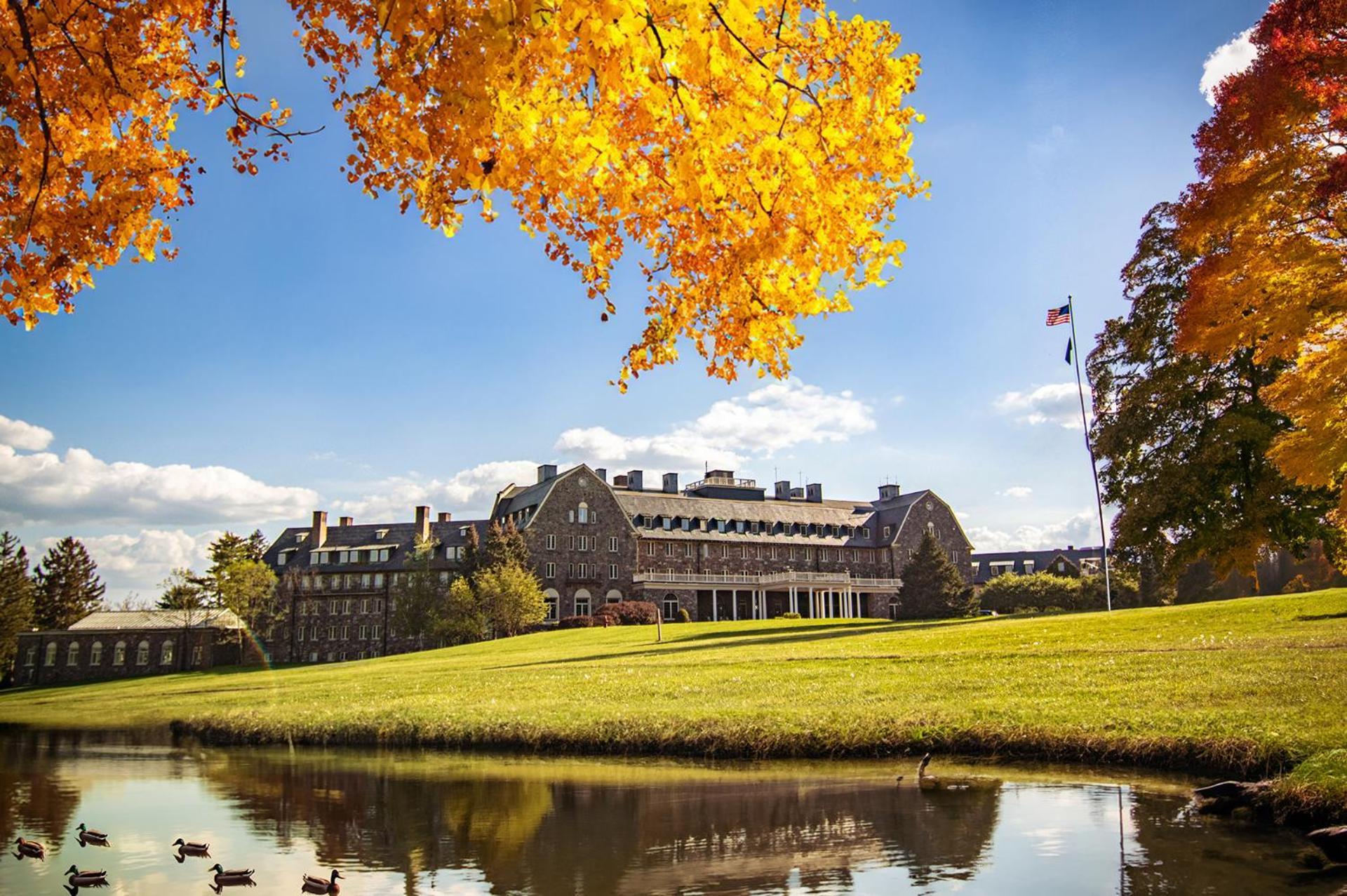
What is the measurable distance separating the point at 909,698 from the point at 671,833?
7.58 metres

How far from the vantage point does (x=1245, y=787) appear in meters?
9.08

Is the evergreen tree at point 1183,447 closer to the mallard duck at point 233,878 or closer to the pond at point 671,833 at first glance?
the pond at point 671,833

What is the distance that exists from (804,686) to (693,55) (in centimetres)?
1577

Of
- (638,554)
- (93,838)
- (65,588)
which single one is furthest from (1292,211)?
(65,588)

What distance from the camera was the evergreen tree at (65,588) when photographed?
77938 mm

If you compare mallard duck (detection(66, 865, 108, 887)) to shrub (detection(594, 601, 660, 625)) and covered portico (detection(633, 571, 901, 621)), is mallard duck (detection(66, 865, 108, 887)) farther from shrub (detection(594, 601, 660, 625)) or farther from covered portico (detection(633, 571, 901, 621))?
covered portico (detection(633, 571, 901, 621))

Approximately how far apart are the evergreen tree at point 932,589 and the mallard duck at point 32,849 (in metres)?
56.1

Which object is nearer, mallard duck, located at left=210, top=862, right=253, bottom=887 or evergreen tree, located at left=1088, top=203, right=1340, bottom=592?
mallard duck, located at left=210, top=862, right=253, bottom=887

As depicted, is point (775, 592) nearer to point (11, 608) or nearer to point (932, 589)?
point (932, 589)

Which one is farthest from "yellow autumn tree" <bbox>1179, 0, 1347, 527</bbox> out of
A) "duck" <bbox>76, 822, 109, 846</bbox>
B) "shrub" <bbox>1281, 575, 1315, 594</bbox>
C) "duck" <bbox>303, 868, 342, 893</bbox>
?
"shrub" <bbox>1281, 575, 1315, 594</bbox>

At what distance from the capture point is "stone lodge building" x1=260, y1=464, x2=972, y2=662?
6638cm

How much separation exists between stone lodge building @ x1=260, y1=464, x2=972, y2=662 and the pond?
5179 centimetres

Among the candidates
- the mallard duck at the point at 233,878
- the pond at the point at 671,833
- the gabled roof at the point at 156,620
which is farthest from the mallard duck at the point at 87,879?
the gabled roof at the point at 156,620

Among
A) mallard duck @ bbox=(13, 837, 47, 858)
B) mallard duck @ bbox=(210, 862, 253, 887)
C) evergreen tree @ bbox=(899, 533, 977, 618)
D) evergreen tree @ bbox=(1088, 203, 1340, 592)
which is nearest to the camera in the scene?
mallard duck @ bbox=(210, 862, 253, 887)
